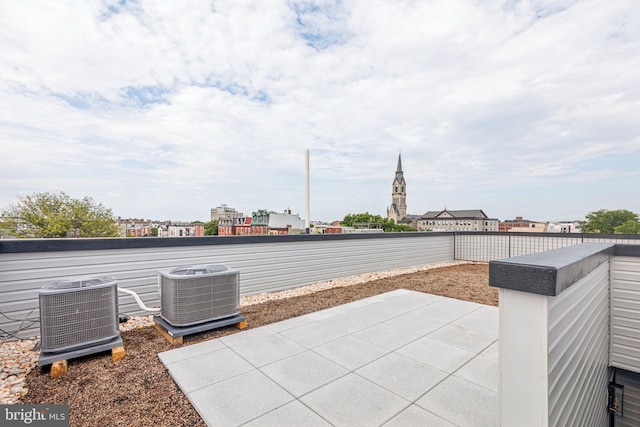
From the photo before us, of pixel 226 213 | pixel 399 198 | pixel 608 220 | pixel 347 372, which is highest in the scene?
pixel 399 198

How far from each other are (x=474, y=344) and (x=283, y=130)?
10.1m

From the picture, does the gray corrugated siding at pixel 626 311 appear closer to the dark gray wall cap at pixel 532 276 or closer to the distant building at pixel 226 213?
the dark gray wall cap at pixel 532 276

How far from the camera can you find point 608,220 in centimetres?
3878

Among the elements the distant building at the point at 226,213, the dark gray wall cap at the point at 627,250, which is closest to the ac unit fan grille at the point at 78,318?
the dark gray wall cap at the point at 627,250

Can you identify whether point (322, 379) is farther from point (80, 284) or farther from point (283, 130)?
point (283, 130)

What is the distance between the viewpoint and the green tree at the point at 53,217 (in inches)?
500

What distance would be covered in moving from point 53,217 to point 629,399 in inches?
794

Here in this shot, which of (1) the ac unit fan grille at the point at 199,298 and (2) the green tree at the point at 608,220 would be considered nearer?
(1) the ac unit fan grille at the point at 199,298

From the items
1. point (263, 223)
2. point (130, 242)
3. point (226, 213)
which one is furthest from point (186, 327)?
point (226, 213)

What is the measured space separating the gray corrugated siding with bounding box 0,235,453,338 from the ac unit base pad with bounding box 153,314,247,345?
0.94 m

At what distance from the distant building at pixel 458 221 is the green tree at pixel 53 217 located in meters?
61.4

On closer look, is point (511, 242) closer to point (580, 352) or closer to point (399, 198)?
point (580, 352)

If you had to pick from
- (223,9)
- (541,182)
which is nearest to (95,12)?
(223,9)

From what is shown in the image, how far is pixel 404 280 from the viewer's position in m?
6.28
